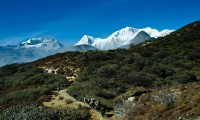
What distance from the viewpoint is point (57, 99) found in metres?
33.3

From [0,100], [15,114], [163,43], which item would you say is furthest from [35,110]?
[163,43]

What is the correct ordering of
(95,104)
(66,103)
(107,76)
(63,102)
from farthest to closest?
1. (107,76)
2. (63,102)
3. (66,103)
4. (95,104)

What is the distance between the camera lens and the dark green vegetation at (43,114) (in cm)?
2528

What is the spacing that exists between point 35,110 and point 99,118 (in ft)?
18.2

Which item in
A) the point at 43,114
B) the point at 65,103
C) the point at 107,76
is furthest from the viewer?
the point at 107,76

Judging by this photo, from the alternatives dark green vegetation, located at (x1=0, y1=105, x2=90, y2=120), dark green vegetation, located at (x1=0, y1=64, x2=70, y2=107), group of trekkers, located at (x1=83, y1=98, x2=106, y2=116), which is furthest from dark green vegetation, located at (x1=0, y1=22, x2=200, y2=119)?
dark green vegetation, located at (x1=0, y1=105, x2=90, y2=120)

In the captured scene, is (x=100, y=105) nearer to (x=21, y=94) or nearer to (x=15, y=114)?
(x=15, y=114)

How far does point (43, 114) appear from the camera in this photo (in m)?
25.4

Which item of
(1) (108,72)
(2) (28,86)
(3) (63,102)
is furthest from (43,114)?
(1) (108,72)

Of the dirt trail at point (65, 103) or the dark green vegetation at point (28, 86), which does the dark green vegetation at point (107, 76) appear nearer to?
the dark green vegetation at point (28, 86)

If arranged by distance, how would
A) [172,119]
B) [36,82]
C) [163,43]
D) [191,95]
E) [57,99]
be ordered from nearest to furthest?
[172,119] → [191,95] → [57,99] → [36,82] → [163,43]

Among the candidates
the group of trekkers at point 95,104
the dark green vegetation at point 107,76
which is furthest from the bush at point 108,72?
the group of trekkers at point 95,104

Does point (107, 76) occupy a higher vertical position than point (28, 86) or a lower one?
higher

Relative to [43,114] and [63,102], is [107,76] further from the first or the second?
[43,114]
